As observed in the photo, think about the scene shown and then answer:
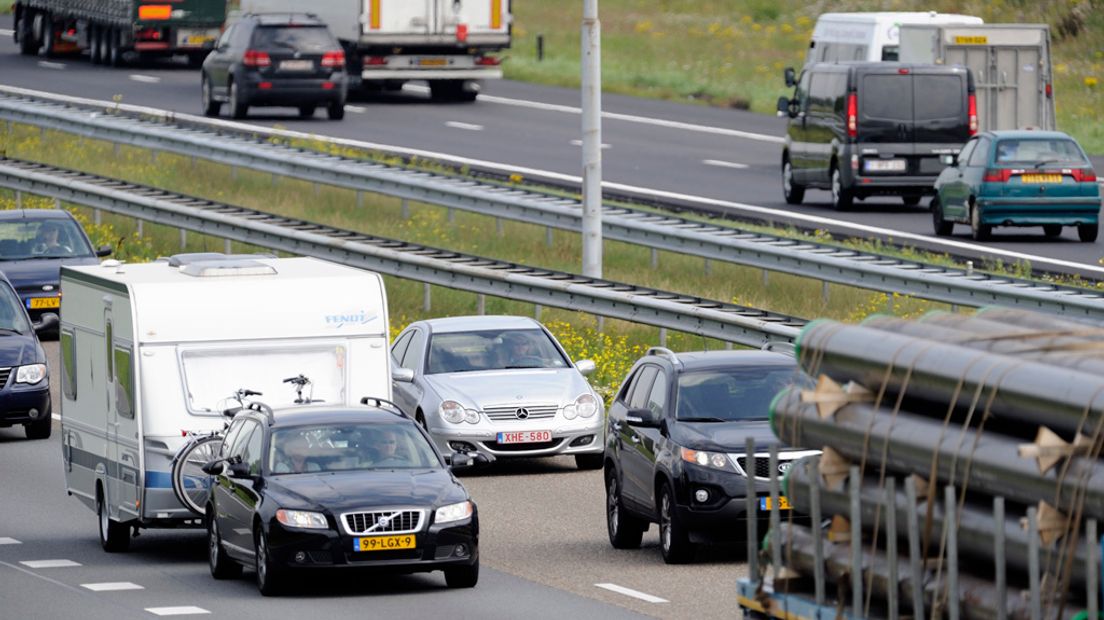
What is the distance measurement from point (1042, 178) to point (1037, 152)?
1.91 ft

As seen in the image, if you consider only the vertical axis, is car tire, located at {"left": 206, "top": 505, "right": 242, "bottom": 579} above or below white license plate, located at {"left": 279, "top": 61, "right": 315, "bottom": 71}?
below

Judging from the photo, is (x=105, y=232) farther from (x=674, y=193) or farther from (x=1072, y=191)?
(x=1072, y=191)

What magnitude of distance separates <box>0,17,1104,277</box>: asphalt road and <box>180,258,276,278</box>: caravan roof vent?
46.6ft

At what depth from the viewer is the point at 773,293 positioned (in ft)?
A: 96.8

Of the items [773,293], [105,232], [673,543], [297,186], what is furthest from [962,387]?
[297,186]

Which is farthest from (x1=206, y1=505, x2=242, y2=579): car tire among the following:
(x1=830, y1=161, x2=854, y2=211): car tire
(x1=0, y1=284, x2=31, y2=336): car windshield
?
(x1=830, y1=161, x2=854, y2=211): car tire

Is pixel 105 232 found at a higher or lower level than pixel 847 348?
lower

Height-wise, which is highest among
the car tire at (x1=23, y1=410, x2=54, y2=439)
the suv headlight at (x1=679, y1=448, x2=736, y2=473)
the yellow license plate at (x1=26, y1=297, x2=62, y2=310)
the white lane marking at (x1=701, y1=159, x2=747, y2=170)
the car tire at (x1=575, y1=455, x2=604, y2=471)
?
the suv headlight at (x1=679, y1=448, x2=736, y2=473)

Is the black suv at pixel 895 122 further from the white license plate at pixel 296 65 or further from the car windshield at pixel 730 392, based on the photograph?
the car windshield at pixel 730 392

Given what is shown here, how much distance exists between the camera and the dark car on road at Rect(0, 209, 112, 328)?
3042 cm

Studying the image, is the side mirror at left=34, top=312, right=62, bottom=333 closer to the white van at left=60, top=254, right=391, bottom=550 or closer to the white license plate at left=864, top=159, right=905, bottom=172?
the white van at left=60, top=254, right=391, bottom=550

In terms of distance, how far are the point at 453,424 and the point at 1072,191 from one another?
14.5 meters

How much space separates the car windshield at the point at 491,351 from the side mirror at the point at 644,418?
17.0ft

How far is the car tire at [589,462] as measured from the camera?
22578 mm
